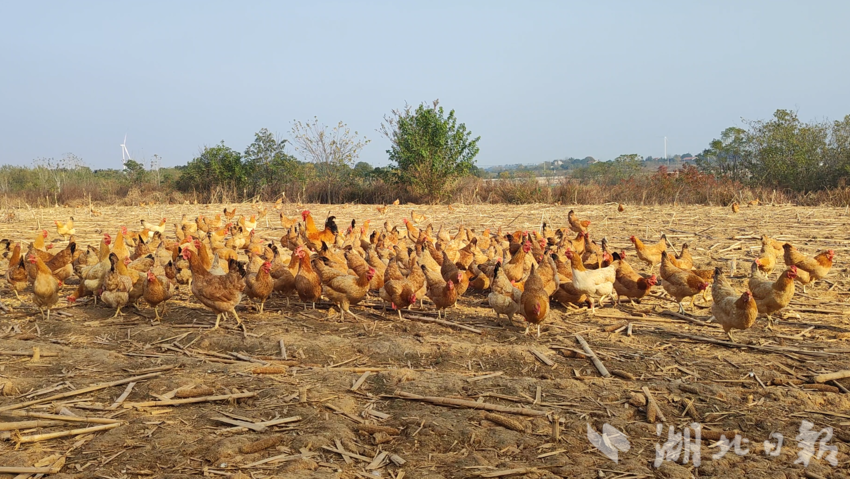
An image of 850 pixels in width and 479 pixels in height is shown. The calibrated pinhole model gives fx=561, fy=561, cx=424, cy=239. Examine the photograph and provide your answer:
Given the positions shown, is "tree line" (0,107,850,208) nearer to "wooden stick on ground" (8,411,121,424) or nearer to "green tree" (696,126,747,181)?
"green tree" (696,126,747,181)

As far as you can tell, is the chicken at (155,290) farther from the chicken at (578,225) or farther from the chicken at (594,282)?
the chicken at (578,225)

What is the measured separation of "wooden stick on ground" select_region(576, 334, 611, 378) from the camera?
5445 mm

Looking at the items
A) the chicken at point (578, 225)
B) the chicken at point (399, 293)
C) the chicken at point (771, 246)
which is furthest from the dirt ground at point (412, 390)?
the chicken at point (578, 225)

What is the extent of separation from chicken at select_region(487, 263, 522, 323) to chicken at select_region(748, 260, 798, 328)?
2895mm

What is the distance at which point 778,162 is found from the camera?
28.0 m

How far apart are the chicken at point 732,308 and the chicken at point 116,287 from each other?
768cm

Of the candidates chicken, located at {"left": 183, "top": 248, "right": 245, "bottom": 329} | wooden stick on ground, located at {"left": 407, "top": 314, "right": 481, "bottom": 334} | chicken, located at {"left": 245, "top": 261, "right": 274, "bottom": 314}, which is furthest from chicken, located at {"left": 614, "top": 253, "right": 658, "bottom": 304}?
chicken, located at {"left": 183, "top": 248, "right": 245, "bottom": 329}

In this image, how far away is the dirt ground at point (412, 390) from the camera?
3.89 metres

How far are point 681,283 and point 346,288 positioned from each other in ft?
15.0

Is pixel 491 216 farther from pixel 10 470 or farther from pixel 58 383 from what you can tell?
pixel 10 470

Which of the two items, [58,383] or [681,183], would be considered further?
[681,183]

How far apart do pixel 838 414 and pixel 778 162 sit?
28.1m

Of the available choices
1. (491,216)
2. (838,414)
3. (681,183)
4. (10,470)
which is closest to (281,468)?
(10,470)

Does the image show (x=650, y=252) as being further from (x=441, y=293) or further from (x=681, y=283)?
(x=441, y=293)
